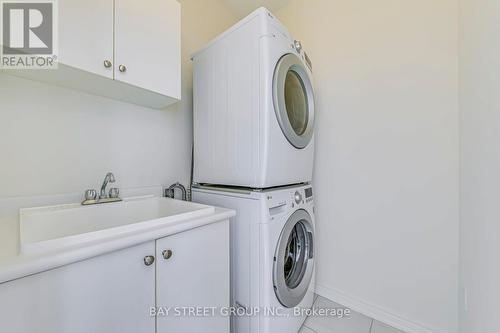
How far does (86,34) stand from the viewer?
0.88m

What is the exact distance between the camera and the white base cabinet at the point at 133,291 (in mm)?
524

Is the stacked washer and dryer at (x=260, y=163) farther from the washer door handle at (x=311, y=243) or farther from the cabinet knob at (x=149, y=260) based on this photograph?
the cabinet knob at (x=149, y=260)

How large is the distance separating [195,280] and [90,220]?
25.8 inches

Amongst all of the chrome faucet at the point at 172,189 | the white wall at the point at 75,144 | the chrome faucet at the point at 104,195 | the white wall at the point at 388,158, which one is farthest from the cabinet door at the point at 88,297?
the white wall at the point at 388,158

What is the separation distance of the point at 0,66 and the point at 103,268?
3.21 feet

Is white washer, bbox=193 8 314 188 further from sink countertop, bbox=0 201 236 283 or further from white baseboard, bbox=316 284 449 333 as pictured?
white baseboard, bbox=316 284 449 333

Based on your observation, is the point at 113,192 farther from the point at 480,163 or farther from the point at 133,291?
the point at 480,163

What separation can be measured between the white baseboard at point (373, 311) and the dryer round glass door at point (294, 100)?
4.22 ft

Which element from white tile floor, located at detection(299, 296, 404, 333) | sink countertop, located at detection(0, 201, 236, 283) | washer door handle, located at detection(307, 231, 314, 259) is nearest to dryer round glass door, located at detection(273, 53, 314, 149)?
washer door handle, located at detection(307, 231, 314, 259)

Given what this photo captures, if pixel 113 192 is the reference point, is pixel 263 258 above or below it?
below

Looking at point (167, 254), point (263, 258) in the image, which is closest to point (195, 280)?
point (167, 254)

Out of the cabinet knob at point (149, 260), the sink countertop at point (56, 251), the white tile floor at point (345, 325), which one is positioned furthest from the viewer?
the white tile floor at point (345, 325)

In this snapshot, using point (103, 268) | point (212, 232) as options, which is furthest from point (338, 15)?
point (103, 268)

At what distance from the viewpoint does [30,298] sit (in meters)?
0.52
